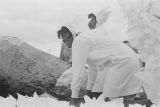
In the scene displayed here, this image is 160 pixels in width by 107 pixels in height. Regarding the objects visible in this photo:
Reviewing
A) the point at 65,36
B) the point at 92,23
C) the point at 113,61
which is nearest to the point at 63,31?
the point at 65,36

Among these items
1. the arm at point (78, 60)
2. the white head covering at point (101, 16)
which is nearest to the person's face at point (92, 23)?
the white head covering at point (101, 16)

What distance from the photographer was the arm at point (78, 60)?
347 cm

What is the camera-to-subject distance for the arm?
347 cm

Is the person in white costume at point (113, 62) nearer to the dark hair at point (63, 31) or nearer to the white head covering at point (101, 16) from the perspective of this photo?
the dark hair at point (63, 31)

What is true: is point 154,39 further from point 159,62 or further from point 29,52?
point 29,52

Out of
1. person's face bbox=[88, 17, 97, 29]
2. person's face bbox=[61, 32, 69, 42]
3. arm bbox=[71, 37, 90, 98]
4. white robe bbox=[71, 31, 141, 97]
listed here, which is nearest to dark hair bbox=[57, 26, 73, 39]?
person's face bbox=[61, 32, 69, 42]

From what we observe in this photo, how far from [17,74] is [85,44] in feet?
20.3

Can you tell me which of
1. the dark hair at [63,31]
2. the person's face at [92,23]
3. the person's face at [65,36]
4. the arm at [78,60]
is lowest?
the arm at [78,60]

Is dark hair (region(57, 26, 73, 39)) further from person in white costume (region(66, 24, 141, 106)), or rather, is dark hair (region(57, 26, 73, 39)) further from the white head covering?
the white head covering

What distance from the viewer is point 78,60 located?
3529 millimetres

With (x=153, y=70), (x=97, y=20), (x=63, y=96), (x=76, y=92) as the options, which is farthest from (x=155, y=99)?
(x=63, y=96)

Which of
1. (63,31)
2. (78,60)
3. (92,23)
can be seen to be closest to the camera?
(78,60)

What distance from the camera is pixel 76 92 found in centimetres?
346

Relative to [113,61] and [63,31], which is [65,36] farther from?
[113,61]
